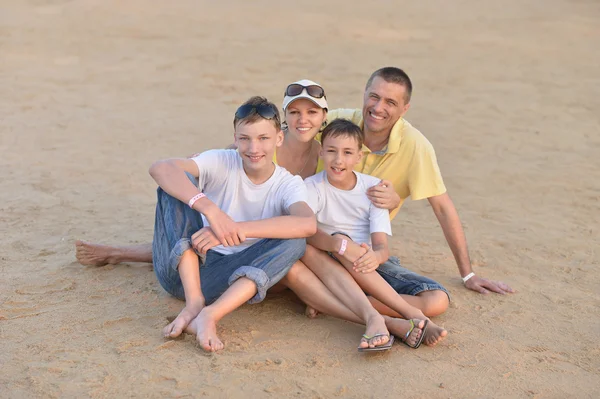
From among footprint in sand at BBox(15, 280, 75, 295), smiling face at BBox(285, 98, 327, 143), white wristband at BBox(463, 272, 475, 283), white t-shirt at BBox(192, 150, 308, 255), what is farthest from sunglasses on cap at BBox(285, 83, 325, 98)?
footprint in sand at BBox(15, 280, 75, 295)

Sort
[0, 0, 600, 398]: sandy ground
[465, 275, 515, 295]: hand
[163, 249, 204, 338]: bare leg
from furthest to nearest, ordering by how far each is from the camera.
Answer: [465, 275, 515, 295]: hand
[163, 249, 204, 338]: bare leg
[0, 0, 600, 398]: sandy ground

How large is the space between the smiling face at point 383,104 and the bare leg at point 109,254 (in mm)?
1820

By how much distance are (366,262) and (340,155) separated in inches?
27.3

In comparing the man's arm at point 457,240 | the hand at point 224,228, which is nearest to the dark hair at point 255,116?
the hand at point 224,228

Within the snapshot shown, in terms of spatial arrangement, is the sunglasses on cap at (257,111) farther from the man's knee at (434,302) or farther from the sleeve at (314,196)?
the man's knee at (434,302)

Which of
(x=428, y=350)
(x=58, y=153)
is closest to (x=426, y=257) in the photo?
(x=428, y=350)

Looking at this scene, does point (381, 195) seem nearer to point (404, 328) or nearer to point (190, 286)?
point (404, 328)

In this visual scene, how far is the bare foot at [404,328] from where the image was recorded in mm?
4453

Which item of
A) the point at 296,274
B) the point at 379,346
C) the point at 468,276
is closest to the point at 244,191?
the point at 296,274

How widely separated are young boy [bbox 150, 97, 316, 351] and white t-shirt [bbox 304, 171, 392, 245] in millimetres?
231

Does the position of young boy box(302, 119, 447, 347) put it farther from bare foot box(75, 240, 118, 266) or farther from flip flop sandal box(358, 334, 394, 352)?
bare foot box(75, 240, 118, 266)

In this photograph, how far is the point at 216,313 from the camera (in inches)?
172

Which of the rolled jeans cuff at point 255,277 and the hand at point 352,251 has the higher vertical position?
the hand at point 352,251

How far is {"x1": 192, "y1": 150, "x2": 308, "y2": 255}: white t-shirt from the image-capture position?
4.79 metres
